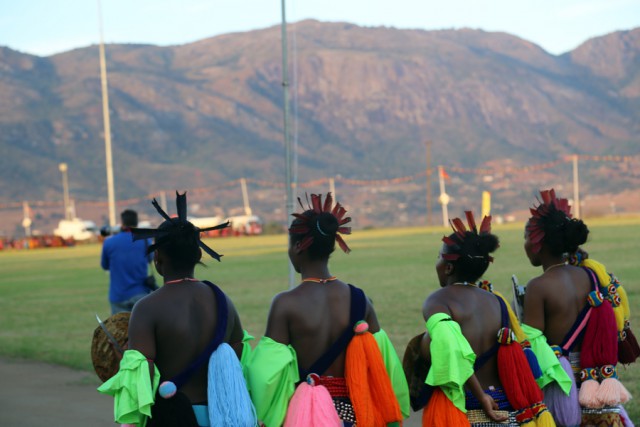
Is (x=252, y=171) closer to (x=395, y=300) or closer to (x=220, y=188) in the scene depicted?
(x=220, y=188)

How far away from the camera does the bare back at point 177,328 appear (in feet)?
17.1

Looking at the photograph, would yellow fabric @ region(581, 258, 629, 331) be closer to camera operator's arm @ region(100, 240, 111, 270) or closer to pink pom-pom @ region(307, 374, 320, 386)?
pink pom-pom @ region(307, 374, 320, 386)

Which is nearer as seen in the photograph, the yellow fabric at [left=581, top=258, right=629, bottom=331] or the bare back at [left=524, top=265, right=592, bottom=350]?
the bare back at [left=524, top=265, right=592, bottom=350]

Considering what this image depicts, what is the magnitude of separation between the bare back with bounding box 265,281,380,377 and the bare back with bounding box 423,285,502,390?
476mm

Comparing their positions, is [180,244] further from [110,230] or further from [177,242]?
[110,230]

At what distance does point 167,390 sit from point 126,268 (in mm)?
7392

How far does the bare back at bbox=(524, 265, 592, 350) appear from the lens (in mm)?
6176

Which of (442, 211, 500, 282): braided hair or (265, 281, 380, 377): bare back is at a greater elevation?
(442, 211, 500, 282): braided hair

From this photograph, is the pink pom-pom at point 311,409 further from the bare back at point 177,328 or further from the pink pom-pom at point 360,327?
the bare back at point 177,328

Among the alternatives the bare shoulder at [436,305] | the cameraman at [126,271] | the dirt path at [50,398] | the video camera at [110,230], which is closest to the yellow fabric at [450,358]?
the bare shoulder at [436,305]

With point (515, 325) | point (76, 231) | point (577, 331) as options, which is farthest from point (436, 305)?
point (76, 231)

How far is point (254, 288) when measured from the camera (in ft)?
88.7

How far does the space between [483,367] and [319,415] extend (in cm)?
93

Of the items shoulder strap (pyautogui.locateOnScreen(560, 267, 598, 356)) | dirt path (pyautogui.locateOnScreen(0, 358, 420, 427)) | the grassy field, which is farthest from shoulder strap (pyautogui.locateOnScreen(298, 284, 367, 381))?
dirt path (pyautogui.locateOnScreen(0, 358, 420, 427))
